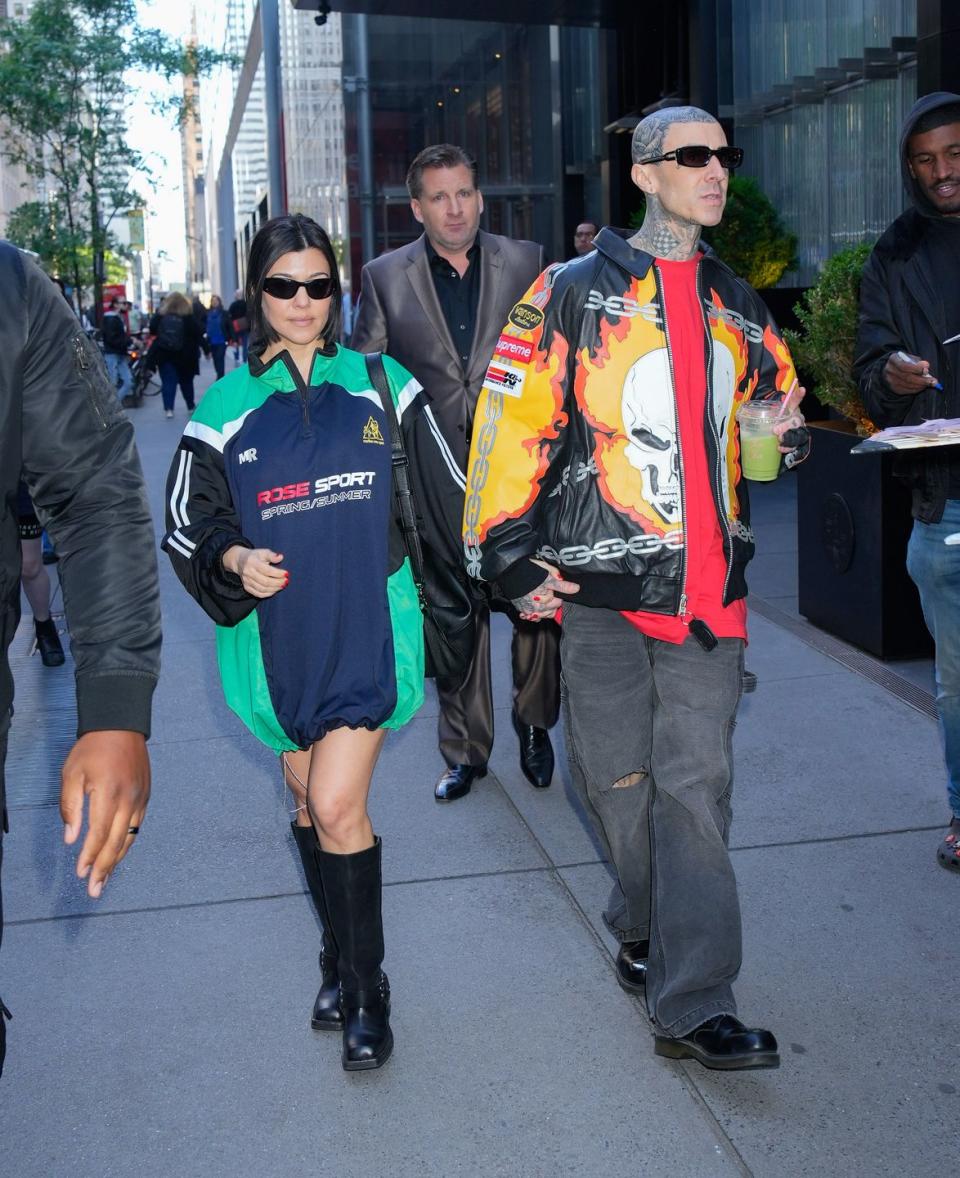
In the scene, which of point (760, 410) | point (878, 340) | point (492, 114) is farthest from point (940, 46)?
point (492, 114)

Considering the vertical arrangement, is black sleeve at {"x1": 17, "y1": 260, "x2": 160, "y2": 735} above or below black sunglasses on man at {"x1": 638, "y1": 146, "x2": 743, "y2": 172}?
below

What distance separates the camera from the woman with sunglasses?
3453 millimetres

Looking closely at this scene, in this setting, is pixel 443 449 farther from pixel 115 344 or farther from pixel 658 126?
pixel 115 344

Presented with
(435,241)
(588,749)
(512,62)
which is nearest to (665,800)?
(588,749)

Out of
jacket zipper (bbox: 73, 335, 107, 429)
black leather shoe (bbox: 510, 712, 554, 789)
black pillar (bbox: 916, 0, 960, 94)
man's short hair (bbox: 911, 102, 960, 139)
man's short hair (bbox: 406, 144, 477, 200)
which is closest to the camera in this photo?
jacket zipper (bbox: 73, 335, 107, 429)

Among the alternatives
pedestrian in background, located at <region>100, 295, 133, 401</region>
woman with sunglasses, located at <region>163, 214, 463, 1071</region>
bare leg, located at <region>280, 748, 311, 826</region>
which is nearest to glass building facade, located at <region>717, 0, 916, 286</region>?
woman with sunglasses, located at <region>163, 214, 463, 1071</region>

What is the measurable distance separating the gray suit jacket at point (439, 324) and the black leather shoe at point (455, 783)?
1157 mm

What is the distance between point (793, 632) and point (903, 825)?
283 cm

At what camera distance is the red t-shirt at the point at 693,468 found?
344 cm

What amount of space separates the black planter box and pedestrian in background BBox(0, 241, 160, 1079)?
507 cm

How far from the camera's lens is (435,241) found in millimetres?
5371

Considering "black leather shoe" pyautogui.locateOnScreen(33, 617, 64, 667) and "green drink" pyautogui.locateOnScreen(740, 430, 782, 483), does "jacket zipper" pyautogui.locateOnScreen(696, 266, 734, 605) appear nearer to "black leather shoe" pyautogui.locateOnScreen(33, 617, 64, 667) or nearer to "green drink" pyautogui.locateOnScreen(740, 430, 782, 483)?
"green drink" pyautogui.locateOnScreen(740, 430, 782, 483)

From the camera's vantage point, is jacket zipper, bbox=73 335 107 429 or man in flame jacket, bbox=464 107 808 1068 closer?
jacket zipper, bbox=73 335 107 429

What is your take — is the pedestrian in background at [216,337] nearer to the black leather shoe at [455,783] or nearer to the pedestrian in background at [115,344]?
the pedestrian in background at [115,344]
